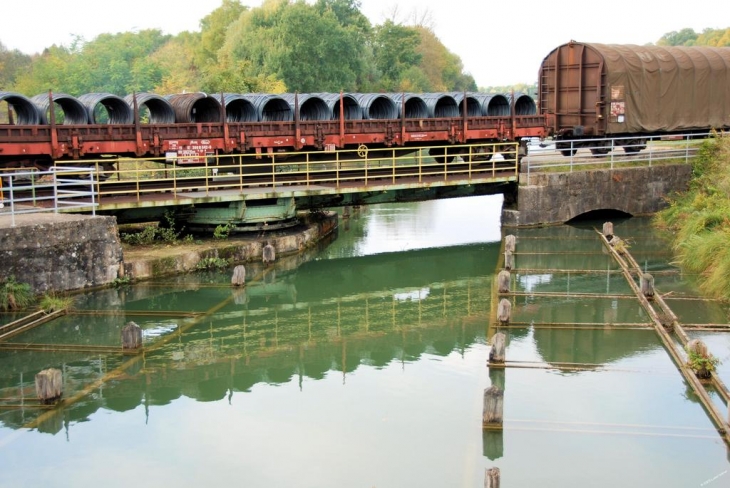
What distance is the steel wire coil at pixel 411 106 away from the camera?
25453 mm

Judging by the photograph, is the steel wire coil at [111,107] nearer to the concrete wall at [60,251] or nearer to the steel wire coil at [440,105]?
the concrete wall at [60,251]

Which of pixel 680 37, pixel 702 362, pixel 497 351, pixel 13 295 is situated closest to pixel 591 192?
pixel 497 351

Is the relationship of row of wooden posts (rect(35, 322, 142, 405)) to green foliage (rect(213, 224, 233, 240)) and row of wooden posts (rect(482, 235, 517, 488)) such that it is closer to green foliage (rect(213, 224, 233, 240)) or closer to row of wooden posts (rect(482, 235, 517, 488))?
row of wooden posts (rect(482, 235, 517, 488))

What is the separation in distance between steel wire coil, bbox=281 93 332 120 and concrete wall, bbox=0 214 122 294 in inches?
330

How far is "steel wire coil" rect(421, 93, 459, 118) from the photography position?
2591 cm

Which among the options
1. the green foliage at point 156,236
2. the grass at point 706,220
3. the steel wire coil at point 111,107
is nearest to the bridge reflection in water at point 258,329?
the green foliage at point 156,236

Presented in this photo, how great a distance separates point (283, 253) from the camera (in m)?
20.6

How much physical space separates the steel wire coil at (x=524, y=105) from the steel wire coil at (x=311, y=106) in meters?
7.54

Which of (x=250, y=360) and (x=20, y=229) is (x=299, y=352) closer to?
(x=250, y=360)

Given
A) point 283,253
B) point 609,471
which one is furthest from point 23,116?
point 609,471

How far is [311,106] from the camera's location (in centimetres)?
2456

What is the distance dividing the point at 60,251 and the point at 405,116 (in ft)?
43.0

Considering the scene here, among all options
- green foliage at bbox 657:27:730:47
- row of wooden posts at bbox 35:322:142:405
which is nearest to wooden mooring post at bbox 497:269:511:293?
row of wooden posts at bbox 35:322:142:405

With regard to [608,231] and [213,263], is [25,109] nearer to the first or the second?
[213,263]
